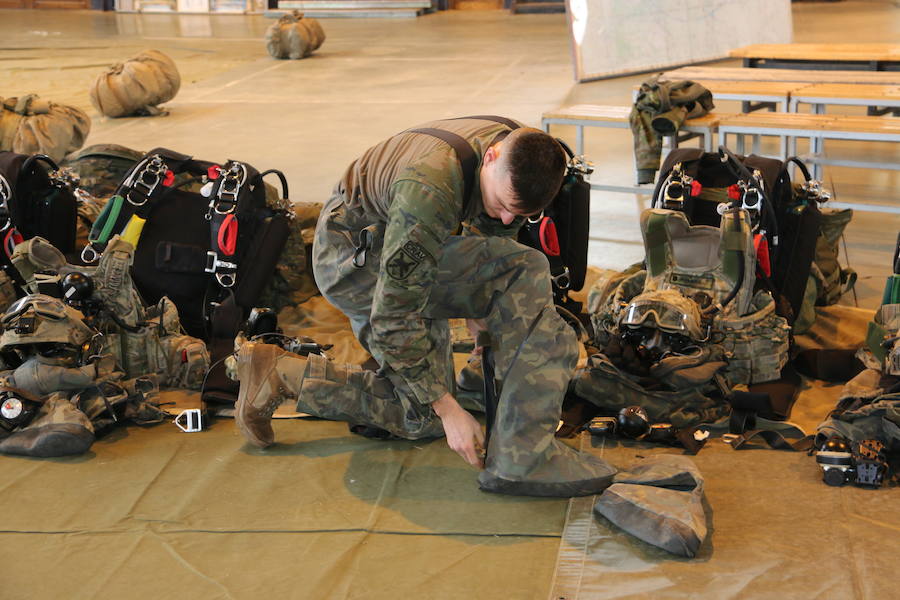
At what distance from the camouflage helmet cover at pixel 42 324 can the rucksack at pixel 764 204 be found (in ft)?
7.02

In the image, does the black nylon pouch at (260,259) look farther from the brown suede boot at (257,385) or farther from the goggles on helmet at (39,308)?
the brown suede boot at (257,385)

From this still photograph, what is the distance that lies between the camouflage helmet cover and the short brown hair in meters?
1.65

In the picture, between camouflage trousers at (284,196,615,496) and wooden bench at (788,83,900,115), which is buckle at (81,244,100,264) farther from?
wooden bench at (788,83,900,115)

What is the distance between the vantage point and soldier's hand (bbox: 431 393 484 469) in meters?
2.48

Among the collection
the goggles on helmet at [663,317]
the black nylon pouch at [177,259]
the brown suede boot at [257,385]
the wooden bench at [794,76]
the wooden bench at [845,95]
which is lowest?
the brown suede boot at [257,385]

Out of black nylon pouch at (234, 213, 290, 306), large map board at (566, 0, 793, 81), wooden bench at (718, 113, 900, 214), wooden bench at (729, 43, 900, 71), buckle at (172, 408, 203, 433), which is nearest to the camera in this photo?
buckle at (172, 408, 203, 433)

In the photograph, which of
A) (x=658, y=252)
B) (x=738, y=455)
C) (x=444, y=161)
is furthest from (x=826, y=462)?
(x=444, y=161)

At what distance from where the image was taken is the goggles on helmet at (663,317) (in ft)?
10.3

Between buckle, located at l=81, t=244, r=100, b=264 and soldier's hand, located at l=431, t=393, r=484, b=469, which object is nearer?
soldier's hand, located at l=431, t=393, r=484, b=469

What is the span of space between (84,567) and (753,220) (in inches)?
98.6

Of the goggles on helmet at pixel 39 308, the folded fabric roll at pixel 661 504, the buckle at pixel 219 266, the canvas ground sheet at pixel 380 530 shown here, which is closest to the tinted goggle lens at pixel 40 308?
the goggles on helmet at pixel 39 308

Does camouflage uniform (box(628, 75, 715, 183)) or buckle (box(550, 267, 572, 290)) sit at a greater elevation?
camouflage uniform (box(628, 75, 715, 183))

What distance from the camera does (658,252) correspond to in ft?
11.5

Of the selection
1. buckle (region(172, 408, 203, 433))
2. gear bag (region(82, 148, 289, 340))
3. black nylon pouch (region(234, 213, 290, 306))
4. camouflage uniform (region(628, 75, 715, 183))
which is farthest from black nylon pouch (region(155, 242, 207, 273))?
camouflage uniform (region(628, 75, 715, 183))
